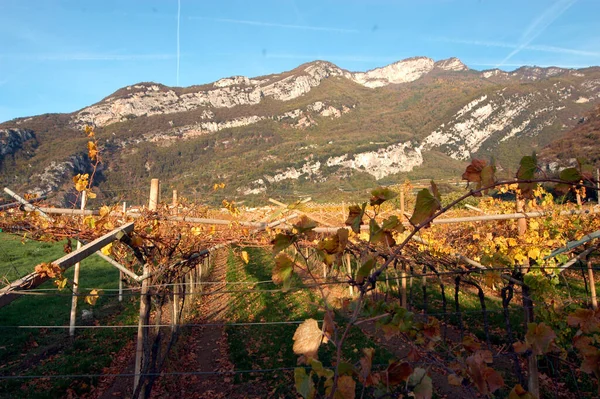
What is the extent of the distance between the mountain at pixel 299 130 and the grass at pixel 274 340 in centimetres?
4511

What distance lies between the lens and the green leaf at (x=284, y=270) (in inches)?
38.7

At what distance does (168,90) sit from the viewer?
424 feet

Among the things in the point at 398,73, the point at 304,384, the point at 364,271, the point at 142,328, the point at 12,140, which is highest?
the point at 398,73

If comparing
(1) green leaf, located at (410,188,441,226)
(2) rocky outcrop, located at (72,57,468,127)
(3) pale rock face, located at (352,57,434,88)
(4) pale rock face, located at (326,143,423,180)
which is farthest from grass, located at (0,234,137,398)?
(3) pale rock face, located at (352,57,434,88)

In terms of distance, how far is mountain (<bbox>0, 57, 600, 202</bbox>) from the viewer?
237 feet

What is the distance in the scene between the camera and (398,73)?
184 metres

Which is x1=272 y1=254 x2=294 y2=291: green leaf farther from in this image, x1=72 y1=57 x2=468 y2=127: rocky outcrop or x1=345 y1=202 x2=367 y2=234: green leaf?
x1=72 y1=57 x2=468 y2=127: rocky outcrop

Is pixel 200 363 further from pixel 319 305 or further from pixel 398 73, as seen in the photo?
pixel 398 73

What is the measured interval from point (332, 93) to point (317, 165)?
5219 centimetres

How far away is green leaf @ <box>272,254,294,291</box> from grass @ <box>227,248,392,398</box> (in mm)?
3966

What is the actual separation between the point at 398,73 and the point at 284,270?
7838 inches

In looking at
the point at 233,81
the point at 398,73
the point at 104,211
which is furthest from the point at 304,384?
the point at 398,73

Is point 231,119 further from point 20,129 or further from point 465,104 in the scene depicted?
point 465,104

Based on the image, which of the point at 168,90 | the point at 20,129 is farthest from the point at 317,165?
the point at 168,90
